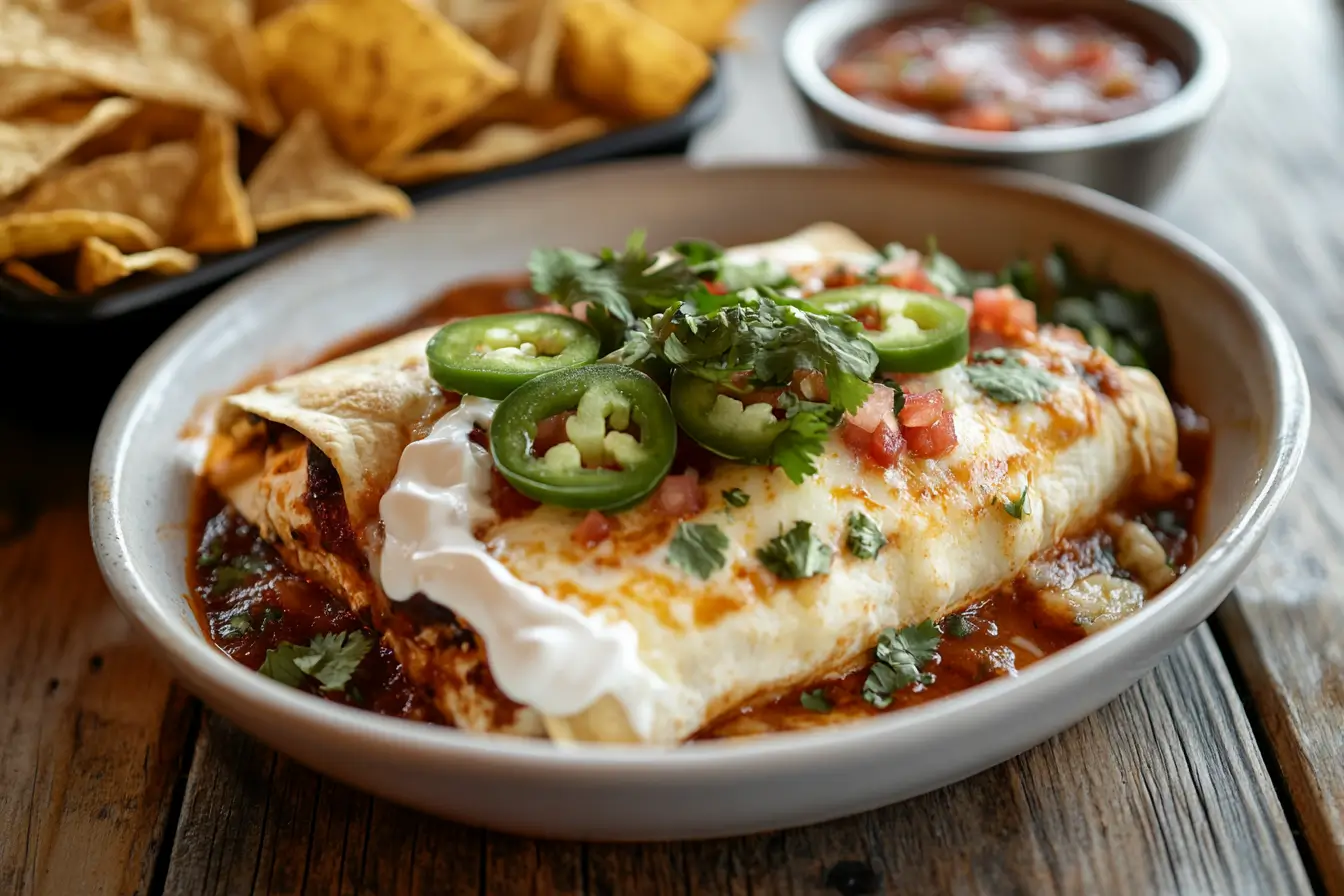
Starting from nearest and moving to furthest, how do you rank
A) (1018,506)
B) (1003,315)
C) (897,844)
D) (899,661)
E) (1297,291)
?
1. (897,844)
2. (899,661)
3. (1018,506)
4. (1003,315)
5. (1297,291)

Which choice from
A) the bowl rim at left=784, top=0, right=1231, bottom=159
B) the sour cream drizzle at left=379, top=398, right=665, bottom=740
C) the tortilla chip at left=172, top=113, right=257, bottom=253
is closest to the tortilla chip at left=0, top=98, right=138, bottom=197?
the tortilla chip at left=172, top=113, right=257, bottom=253

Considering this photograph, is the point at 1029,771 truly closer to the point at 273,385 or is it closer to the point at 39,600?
the point at 273,385

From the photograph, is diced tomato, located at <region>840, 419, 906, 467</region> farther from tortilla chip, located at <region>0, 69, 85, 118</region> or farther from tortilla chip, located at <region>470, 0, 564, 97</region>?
tortilla chip, located at <region>0, 69, 85, 118</region>

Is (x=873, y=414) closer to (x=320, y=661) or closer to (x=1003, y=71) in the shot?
(x=320, y=661)

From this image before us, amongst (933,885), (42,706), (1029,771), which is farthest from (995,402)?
(42,706)

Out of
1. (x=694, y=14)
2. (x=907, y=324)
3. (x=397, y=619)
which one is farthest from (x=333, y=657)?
(x=694, y=14)

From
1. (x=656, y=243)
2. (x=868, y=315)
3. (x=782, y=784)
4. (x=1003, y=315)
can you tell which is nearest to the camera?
(x=782, y=784)

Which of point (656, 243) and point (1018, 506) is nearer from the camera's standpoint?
point (1018, 506)
